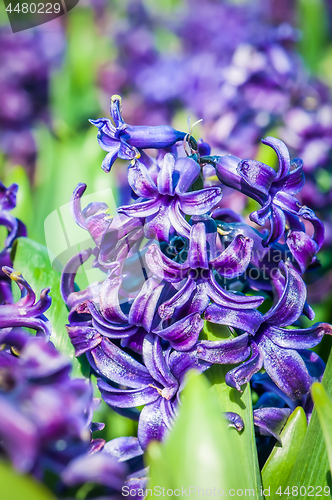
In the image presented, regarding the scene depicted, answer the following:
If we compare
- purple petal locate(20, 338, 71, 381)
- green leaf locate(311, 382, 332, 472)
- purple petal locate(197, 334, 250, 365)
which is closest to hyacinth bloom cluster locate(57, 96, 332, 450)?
purple petal locate(197, 334, 250, 365)

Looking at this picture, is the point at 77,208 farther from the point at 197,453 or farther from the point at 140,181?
the point at 197,453

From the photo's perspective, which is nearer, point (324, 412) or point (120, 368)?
point (324, 412)

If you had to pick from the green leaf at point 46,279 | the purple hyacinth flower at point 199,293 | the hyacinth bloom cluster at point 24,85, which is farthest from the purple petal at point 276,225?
the hyacinth bloom cluster at point 24,85

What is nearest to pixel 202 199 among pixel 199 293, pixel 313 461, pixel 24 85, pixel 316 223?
pixel 199 293

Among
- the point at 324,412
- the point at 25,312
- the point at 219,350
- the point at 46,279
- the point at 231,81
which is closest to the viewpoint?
the point at 324,412

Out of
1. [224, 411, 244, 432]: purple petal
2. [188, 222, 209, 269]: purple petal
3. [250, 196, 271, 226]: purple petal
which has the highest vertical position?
[188, 222, 209, 269]: purple petal

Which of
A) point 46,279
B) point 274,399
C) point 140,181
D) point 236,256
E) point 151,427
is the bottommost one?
point 274,399

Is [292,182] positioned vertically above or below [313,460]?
above

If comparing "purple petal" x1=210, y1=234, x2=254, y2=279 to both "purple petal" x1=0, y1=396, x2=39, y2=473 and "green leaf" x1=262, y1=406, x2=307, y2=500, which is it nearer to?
"green leaf" x1=262, y1=406, x2=307, y2=500

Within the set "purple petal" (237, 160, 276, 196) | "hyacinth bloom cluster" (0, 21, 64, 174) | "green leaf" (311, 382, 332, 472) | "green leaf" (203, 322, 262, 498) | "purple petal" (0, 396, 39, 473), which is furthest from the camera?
"hyacinth bloom cluster" (0, 21, 64, 174)
